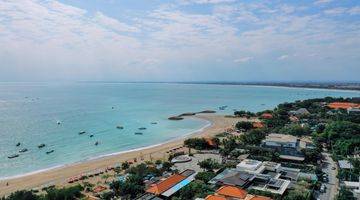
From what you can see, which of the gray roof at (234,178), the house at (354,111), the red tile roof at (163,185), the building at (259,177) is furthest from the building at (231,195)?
the house at (354,111)

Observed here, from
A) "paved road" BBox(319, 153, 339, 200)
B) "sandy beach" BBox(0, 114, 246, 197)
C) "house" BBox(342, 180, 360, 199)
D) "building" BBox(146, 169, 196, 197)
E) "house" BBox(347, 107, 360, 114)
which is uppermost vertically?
"house" BBox(347, 107, 360, 114)

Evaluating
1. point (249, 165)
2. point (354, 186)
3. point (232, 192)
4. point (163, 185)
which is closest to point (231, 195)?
point (232, 192)

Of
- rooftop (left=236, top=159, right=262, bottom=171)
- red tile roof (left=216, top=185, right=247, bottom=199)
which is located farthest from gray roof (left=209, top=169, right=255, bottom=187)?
red tile roof (left=216, top=185, right=247, bottom=199)

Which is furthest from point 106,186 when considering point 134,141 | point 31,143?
point 31,143

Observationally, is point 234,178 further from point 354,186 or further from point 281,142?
point 281,142

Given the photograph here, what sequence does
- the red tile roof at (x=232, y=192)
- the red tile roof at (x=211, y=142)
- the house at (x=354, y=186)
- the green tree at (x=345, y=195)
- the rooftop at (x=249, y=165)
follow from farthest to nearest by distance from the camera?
the red tile roof at (x=211, y=142) < the rooftop at (x=249, y=165) < the house at (x=354, y=186) < the green tree at (x=345, y=195) < the red tile roof at (x=232, y=192)

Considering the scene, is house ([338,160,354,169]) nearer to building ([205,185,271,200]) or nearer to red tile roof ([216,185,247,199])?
building ([205,185,271,200])

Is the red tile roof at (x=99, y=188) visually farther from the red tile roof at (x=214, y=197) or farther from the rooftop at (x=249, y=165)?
the rooftop at (x=249, y=165)
